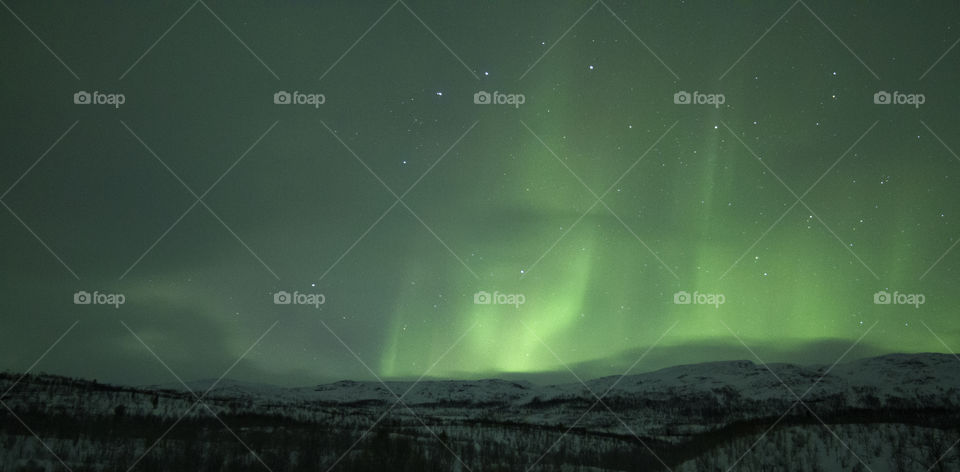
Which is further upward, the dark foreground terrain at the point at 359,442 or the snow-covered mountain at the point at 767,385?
the snow-covered mountain at the point at 767,385

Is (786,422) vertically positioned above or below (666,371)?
below

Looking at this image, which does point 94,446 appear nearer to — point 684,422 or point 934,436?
point 934,436

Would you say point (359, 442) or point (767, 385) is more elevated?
point (767, 385)

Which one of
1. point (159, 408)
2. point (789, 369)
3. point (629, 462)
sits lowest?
point (629, 462)

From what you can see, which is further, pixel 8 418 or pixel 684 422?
pixel 684 422

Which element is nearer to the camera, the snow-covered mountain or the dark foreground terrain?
the dark foreground terrain

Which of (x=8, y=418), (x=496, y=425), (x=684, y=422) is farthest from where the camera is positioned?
(x=684, y=422)

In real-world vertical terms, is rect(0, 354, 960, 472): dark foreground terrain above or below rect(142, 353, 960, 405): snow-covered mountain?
below

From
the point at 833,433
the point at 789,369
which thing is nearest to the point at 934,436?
the point at 833,433

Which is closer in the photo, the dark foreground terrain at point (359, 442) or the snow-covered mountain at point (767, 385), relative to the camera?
the dark foreground terrain at point (359, 442)

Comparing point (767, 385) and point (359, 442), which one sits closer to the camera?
point (359, 442)

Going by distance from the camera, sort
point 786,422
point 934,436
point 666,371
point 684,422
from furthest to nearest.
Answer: point 666,371 → point 684,422 → point 786,422 → point 934,436
